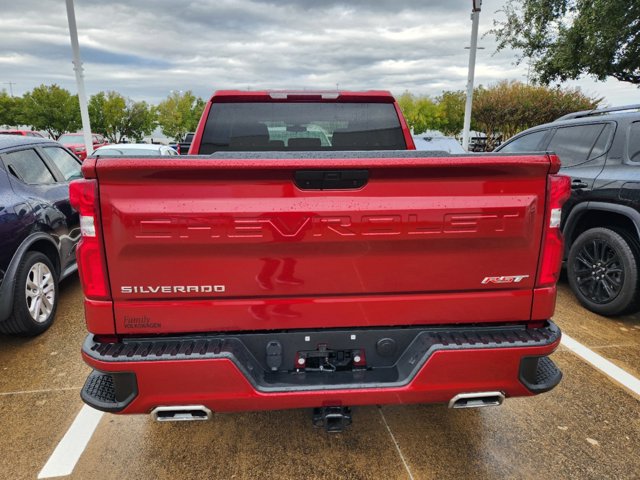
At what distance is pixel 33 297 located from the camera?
4008mm

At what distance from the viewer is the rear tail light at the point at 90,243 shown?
6.02 ft

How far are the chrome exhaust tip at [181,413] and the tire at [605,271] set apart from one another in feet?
13.6

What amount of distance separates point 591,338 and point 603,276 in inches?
30.8

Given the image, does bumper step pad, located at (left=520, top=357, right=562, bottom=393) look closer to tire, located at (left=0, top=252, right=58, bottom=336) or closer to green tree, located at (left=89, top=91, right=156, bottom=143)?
tire, located at (left=0, top=252, right=58, bottom=336)

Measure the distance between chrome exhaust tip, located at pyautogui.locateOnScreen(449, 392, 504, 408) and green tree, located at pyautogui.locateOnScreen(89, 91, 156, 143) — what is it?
65.1 metres

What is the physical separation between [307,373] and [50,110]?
64351mm

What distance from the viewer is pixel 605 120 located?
4660mm

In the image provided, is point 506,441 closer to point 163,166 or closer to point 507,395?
point 507,395

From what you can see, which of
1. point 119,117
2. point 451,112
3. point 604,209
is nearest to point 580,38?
point 604,209

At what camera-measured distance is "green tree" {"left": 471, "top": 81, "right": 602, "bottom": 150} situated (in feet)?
86.8

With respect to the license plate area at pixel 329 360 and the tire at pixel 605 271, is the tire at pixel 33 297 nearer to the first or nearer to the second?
the license plate area at pixel 329 360

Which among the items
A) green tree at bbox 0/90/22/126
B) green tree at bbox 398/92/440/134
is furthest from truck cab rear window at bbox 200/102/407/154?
green tree at bbox 0/90/22/126

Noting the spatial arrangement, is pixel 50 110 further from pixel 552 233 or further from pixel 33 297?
pixel 552 233

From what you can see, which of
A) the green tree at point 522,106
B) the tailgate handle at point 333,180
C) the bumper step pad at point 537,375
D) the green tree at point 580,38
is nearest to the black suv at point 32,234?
the tailgate handle at point 333,180
